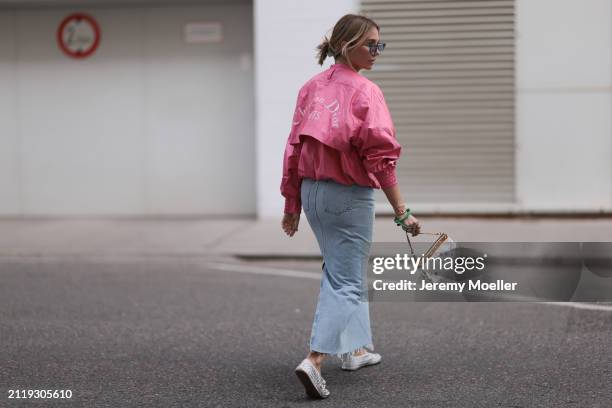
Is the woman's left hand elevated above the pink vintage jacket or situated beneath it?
situated beneath

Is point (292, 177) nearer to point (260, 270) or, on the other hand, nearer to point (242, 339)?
point (242, 339)

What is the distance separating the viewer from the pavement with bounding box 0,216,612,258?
380 inches

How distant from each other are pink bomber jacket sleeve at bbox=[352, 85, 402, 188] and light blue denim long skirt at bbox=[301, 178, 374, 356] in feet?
0.62

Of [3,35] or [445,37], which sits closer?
[445,37]

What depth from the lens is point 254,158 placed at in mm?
12609

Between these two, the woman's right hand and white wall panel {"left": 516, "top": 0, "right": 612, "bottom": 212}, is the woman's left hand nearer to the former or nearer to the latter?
the woman's right hand

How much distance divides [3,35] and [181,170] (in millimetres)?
3361

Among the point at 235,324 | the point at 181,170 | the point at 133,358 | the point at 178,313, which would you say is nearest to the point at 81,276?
the point at 178,313

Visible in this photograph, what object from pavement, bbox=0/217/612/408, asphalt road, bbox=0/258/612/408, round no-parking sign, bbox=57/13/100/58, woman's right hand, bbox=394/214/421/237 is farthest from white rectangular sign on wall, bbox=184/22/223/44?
woman's right hand, bbox=394/214/421/237

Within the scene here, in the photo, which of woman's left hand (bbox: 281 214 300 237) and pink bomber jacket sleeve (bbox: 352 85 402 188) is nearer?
pink bomber jacket sleeve (bbox: 352 85 402 188)

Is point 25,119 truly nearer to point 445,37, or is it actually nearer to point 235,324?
point 445,37

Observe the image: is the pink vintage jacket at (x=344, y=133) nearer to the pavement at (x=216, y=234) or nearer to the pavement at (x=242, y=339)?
the pavement at (x=242, y=339)

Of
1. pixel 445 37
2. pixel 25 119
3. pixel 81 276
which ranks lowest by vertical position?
pixel 81 276

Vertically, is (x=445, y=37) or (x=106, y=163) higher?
(x=445, y=37)
